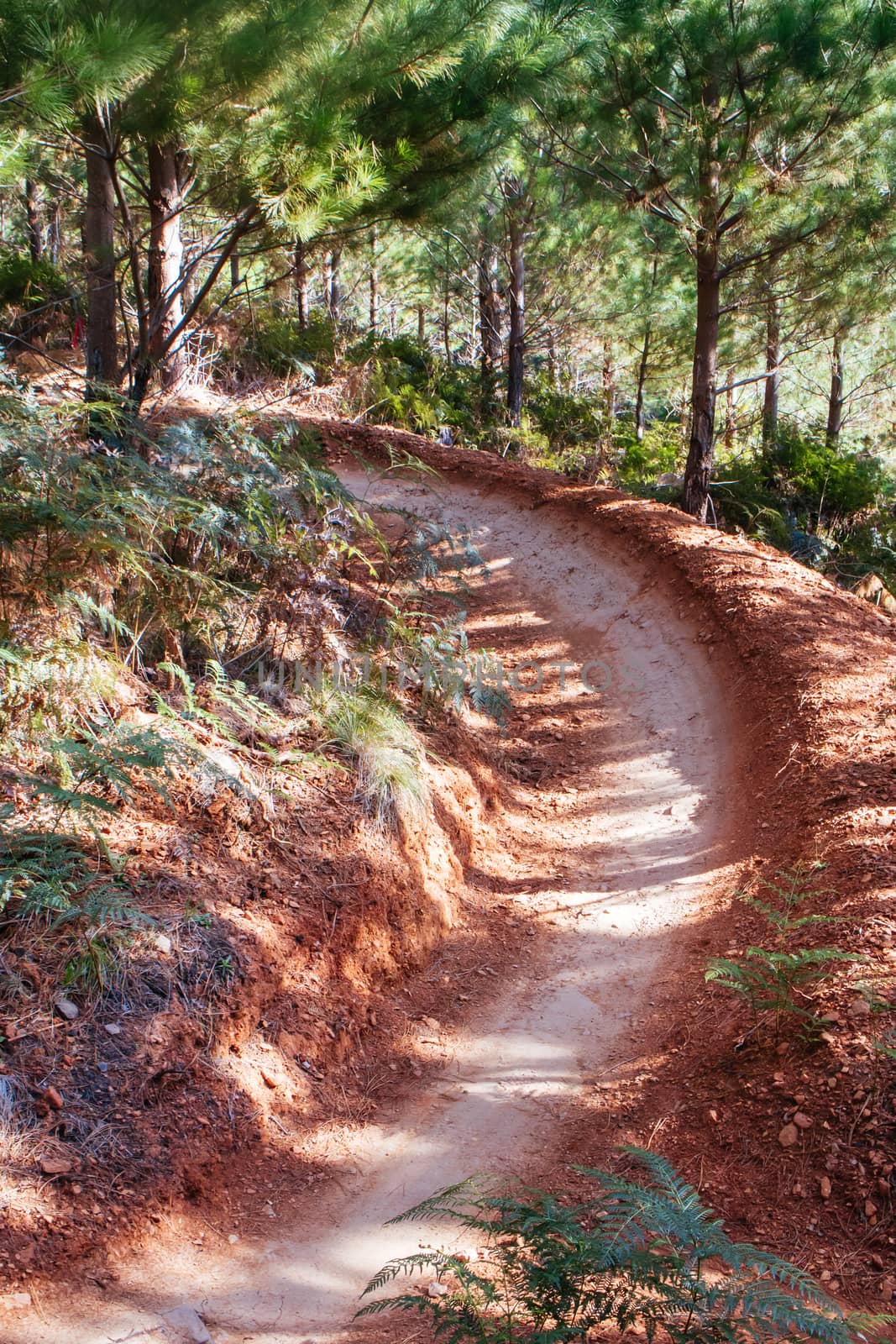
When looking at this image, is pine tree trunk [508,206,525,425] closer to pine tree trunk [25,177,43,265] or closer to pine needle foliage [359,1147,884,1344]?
pine tree trunk [25,177,43,265]

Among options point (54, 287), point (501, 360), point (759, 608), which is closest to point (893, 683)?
point (759, 608)

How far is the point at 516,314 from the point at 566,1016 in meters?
14.7

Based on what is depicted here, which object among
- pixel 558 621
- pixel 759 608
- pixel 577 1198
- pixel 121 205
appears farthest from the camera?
pixel 558 621

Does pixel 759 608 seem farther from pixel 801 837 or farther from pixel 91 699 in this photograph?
pixel 91 699

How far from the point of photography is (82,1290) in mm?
2881

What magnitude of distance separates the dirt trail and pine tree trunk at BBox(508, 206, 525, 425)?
7.48 m

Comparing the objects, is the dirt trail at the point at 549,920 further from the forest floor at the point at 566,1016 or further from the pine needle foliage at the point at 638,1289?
the pine needle foliage at the point at 638,1289

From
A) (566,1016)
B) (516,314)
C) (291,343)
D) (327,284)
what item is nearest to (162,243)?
(291,343)

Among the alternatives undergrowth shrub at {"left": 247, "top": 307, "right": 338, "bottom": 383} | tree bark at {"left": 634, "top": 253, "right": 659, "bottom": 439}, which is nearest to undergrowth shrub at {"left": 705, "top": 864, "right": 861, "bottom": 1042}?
undergrowth shrub at {"left": 247, "top": 307, "right": 338, "bottom": 383}

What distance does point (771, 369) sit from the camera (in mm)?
16250

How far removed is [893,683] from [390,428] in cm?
918

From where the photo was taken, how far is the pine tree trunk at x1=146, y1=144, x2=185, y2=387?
661 centimetres

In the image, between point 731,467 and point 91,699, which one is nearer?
point 91,699

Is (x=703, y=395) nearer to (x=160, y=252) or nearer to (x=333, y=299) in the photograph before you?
(x=160, y=252)
